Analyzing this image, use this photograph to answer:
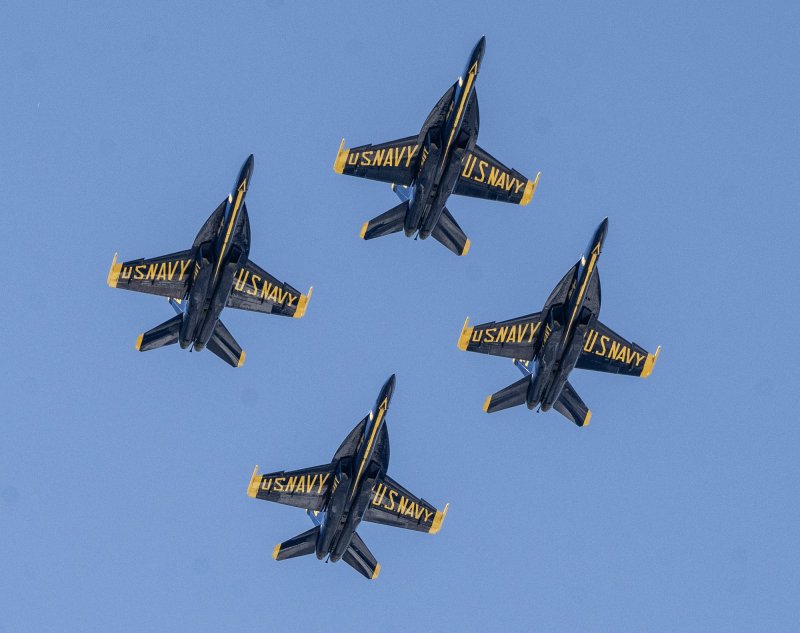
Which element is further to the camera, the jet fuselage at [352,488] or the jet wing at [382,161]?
the jet wing at [382,161]

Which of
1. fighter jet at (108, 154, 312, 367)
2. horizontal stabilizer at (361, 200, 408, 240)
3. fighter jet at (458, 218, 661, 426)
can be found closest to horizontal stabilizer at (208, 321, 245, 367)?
fighter jet at (108, 154, 312, 367)

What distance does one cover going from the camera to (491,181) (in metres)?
97.1

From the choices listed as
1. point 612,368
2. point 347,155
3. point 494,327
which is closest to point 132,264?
point 347,155

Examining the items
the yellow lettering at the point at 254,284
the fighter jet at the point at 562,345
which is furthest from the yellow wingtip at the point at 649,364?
Result: the yellow lettering at the point at 254,284

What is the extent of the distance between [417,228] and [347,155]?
6277mm

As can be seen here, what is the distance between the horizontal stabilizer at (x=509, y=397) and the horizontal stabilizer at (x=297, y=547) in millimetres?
12516

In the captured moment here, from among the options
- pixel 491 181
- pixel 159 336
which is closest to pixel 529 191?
pixel 491 181

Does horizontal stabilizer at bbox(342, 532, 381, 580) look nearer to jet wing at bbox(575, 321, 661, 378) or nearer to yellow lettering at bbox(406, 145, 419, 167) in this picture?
jet wing at bbox(575, 321, 661, 378)

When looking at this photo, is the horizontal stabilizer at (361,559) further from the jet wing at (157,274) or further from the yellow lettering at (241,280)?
the jet wing at (157,274)

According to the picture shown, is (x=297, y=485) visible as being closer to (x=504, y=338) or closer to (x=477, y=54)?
(x=504, y=338)

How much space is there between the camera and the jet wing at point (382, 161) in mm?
95125

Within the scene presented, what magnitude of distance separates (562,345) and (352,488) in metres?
14.3

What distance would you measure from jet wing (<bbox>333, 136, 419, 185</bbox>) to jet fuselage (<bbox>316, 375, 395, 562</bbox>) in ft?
50.3

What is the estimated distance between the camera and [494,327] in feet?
312
